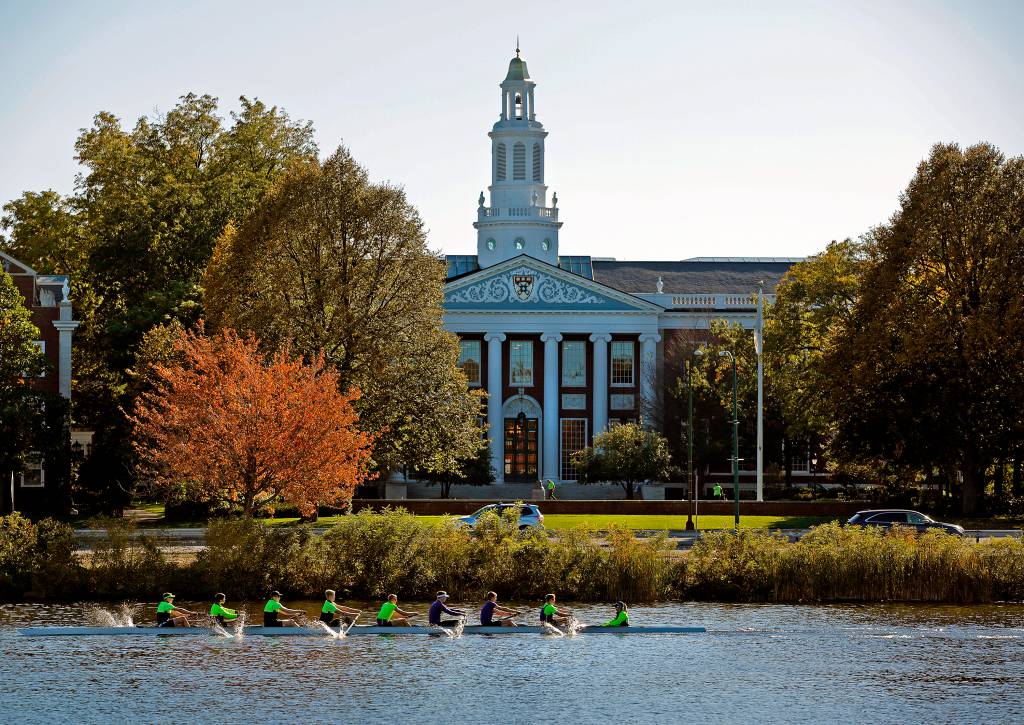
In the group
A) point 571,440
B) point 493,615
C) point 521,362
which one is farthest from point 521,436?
point 493,615

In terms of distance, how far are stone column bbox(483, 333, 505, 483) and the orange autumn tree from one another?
39568 mm

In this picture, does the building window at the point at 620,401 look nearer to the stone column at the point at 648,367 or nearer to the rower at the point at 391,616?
the stone column at the point at 648,367

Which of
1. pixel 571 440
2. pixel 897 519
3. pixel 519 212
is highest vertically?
pixel 519 212

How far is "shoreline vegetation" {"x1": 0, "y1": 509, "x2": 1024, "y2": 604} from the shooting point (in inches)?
1769

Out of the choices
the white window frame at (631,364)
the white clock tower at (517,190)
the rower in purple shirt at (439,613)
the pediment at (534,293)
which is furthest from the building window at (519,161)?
the rower in purple shirt at (439,613)

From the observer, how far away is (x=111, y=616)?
40.6 m

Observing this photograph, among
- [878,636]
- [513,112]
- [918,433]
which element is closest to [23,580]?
[878,636]

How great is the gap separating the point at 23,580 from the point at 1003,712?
27.0m

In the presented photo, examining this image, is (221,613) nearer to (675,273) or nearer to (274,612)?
(274,612)

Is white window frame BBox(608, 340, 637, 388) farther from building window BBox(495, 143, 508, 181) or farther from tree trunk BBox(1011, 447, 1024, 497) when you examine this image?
tree trunk BBox(1011, 447, 1024, 497)

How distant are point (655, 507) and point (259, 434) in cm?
2389

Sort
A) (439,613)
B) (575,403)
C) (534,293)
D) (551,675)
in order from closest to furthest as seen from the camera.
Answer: (551,675), (439,613), (534,293), (575,403)

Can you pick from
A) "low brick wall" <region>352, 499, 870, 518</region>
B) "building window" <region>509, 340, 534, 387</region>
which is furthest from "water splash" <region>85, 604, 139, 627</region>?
"building window" <region>509, 340, 534, 387</region>

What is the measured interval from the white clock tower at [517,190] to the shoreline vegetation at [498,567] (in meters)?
58.8
